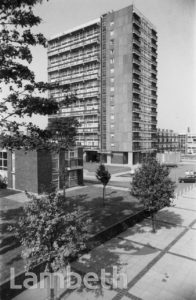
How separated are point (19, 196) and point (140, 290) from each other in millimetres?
20861

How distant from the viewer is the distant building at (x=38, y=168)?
95.9 feet

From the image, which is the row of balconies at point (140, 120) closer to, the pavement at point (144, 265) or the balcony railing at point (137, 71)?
the balcony railing at point (137, 71)

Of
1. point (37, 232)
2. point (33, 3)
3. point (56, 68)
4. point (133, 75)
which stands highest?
point (56, 68)

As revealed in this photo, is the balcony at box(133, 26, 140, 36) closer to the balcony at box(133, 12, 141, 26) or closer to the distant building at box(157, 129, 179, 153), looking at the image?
the balcony at box(133, 12, 141, 26)

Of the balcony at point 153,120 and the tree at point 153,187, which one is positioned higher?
the balcony at point 153,120

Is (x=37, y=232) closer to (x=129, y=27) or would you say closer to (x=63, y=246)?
(x=63, y=246)

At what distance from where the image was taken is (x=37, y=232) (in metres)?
8.82

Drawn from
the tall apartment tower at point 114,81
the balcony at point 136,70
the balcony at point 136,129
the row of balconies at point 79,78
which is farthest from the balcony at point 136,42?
the balcony at point 136,129

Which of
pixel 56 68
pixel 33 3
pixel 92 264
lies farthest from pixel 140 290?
pixel 56 68

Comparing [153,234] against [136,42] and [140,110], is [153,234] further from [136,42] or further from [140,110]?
[136,42]

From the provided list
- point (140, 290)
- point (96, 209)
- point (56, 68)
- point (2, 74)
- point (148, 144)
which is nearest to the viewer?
point (2, 74)

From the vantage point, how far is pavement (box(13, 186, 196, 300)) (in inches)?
411

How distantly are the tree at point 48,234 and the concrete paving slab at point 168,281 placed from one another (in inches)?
160

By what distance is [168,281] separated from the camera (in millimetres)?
11383
